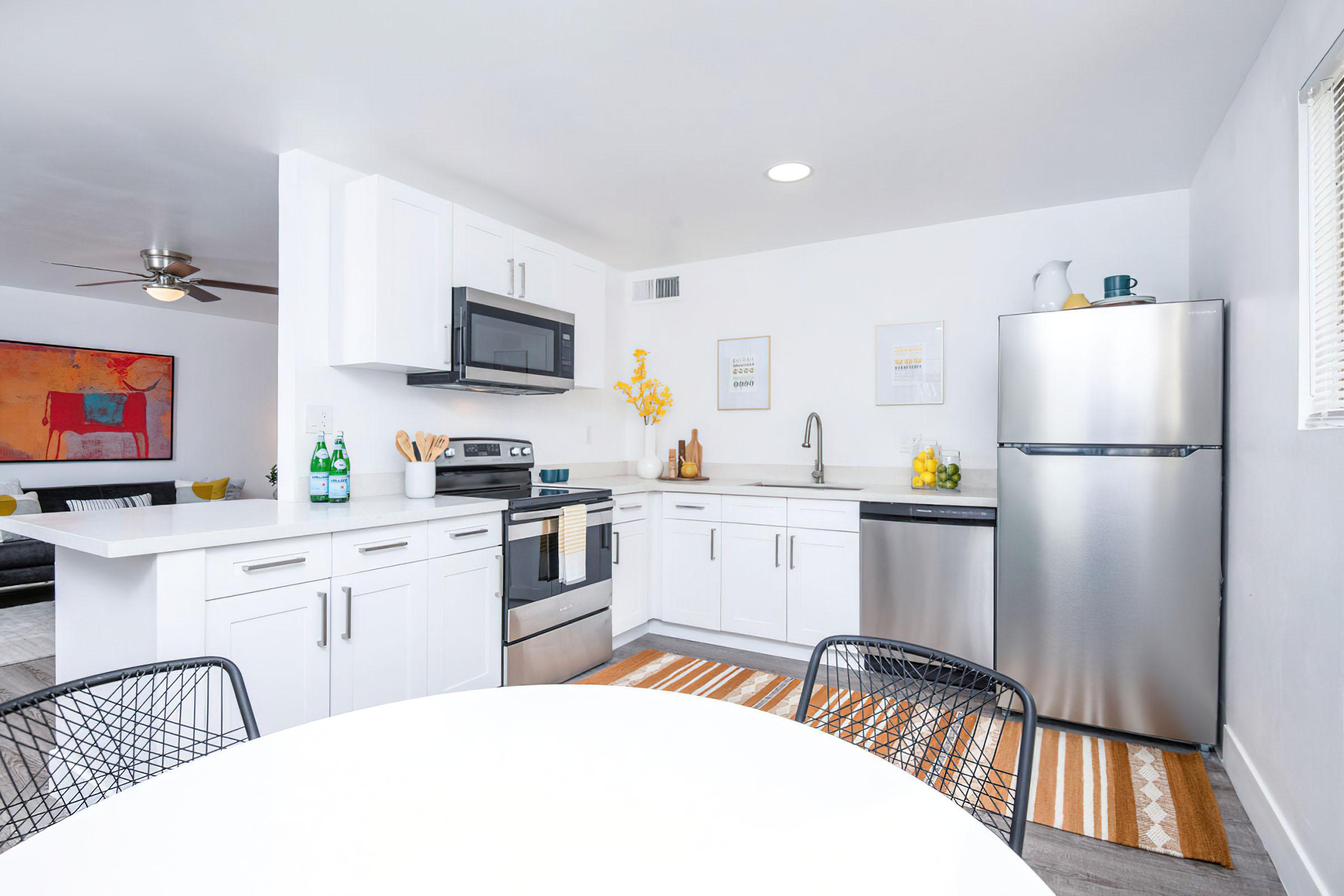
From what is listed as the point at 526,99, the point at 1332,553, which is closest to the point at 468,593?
the point at 526,99

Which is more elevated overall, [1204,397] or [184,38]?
[184,38]

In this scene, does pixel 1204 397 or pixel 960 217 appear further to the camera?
pixel 960 217

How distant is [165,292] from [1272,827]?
603cm

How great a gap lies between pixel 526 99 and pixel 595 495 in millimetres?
1800

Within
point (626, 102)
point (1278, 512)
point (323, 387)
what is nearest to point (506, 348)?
point (323, 387)

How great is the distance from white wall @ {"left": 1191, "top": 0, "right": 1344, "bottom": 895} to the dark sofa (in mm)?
6204

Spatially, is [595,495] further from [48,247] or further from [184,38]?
[48,247]

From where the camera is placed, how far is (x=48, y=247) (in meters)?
4.17

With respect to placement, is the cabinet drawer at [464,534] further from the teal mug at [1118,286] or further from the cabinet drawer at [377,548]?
the teal mug at [1118,286]

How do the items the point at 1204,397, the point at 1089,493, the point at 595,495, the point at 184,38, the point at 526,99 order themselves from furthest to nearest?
the point at 595,495 → the point at 1089,493 → the point at 1204,397 → the point at 526,99 → the point at 184,38

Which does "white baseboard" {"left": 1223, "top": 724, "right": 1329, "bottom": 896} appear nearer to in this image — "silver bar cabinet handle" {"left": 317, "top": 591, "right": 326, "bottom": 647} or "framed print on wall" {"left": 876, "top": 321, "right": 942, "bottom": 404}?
"framed print on wall" {"left": 876, "top": 321, "right": 942, "bottom": 404}

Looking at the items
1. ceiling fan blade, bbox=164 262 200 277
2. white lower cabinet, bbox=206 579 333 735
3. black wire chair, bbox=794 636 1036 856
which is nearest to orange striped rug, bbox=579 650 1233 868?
black wire chair, bbox=794 636 1036 856

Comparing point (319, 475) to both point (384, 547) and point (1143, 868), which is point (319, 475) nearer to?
point (384, 547)

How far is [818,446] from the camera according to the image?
12.9 feet
